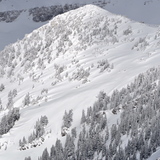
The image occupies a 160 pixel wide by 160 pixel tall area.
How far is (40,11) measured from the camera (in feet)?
286

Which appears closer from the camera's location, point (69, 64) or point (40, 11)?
point (69, 64)

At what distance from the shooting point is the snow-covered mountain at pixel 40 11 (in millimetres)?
76938

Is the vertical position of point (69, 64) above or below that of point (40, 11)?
A: below

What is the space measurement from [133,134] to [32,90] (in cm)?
1269

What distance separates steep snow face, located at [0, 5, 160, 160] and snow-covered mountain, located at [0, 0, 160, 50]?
127 feet

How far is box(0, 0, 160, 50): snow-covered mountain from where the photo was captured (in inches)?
3029

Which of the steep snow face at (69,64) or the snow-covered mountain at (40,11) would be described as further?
the snow-covered mountain at (40,11)

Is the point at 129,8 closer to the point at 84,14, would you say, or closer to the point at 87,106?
the point at 84,14

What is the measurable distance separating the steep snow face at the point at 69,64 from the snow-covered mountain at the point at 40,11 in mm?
38803

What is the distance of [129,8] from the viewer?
81.8 meters

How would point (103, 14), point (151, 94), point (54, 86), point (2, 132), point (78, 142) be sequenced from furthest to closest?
point (103, 14) < point (54, 86) < point (2, 132) < point (151, 94) < point (78, 142)

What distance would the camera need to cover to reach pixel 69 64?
25.8 m

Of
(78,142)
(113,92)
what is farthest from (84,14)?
(78,142)

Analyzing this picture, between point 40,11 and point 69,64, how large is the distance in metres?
65.3
